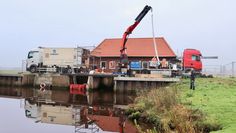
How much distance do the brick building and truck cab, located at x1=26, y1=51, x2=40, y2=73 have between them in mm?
6415

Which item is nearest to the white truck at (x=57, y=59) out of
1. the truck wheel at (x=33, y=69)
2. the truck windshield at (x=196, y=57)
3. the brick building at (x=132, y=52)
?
the truck wheel at (x=33, y=69)

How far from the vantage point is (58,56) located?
129ft

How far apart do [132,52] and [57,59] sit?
A: 10.5 m

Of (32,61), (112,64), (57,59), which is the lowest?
(112,64)

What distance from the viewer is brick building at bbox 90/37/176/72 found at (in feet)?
142

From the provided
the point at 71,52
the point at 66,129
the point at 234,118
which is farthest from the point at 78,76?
the point at 234,118

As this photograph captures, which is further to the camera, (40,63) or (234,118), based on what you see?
(40,63)

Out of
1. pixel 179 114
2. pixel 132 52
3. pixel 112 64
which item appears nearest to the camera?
pixel 179 114

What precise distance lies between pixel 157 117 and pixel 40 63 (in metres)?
28.7

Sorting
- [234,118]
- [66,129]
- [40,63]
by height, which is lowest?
[66,129]

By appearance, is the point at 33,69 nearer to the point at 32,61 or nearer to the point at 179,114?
the point at 32,61

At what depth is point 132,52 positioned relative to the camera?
45156mm

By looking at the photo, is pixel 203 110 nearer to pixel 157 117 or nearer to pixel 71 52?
pixel 157 117

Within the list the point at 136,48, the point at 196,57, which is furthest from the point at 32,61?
the point at 196,57
